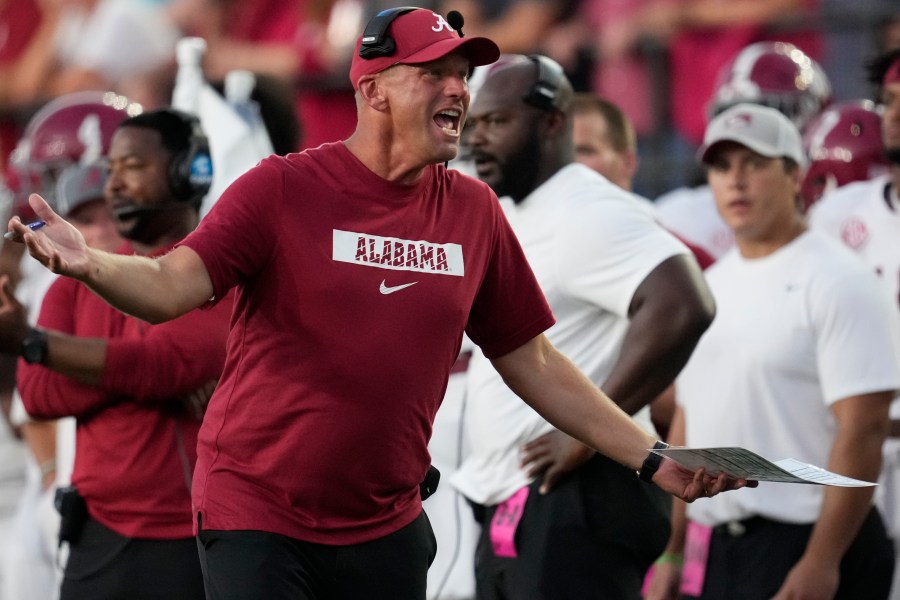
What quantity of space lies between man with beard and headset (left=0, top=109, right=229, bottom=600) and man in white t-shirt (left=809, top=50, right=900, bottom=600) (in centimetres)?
232

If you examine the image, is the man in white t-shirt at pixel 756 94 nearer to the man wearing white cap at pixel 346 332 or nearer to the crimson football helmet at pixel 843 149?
the crimson football helmet at pixel 843 149

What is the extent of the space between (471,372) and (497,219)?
3.67ft

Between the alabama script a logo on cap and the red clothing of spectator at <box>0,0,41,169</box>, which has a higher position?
the red clothing of spectator at <box>0,0,41,169</box>

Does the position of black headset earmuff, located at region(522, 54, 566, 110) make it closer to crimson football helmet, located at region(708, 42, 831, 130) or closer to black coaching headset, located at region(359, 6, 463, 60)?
black coaching headset, located at region(359, 6, 463, 60)

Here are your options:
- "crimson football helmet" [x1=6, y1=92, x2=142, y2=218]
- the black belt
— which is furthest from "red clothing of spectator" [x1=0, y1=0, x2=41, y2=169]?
the black belt

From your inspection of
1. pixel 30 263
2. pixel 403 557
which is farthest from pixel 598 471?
pixel 30 263

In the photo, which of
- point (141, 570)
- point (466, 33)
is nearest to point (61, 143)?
point (466, 33)

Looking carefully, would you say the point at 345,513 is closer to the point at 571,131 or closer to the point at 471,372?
Result: the point at 471,372

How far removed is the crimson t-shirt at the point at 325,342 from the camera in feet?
11.9

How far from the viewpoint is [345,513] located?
3.75m

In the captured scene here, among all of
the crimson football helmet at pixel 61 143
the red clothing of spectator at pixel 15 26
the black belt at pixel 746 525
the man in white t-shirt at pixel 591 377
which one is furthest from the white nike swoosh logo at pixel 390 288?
the red clothing of spectator at pixel 15 26

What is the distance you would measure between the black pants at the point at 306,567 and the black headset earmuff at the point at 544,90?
62.8 inches

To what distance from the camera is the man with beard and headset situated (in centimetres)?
461

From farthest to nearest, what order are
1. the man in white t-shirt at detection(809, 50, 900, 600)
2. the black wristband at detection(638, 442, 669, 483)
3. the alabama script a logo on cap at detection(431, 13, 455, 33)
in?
the man in white t-shirt at detection(809, 50, 900, 600) < the black wristband at detection(638, 442, 669, 483) < the alabama script a logo on cap at detection(431, 13, 455, 33)
